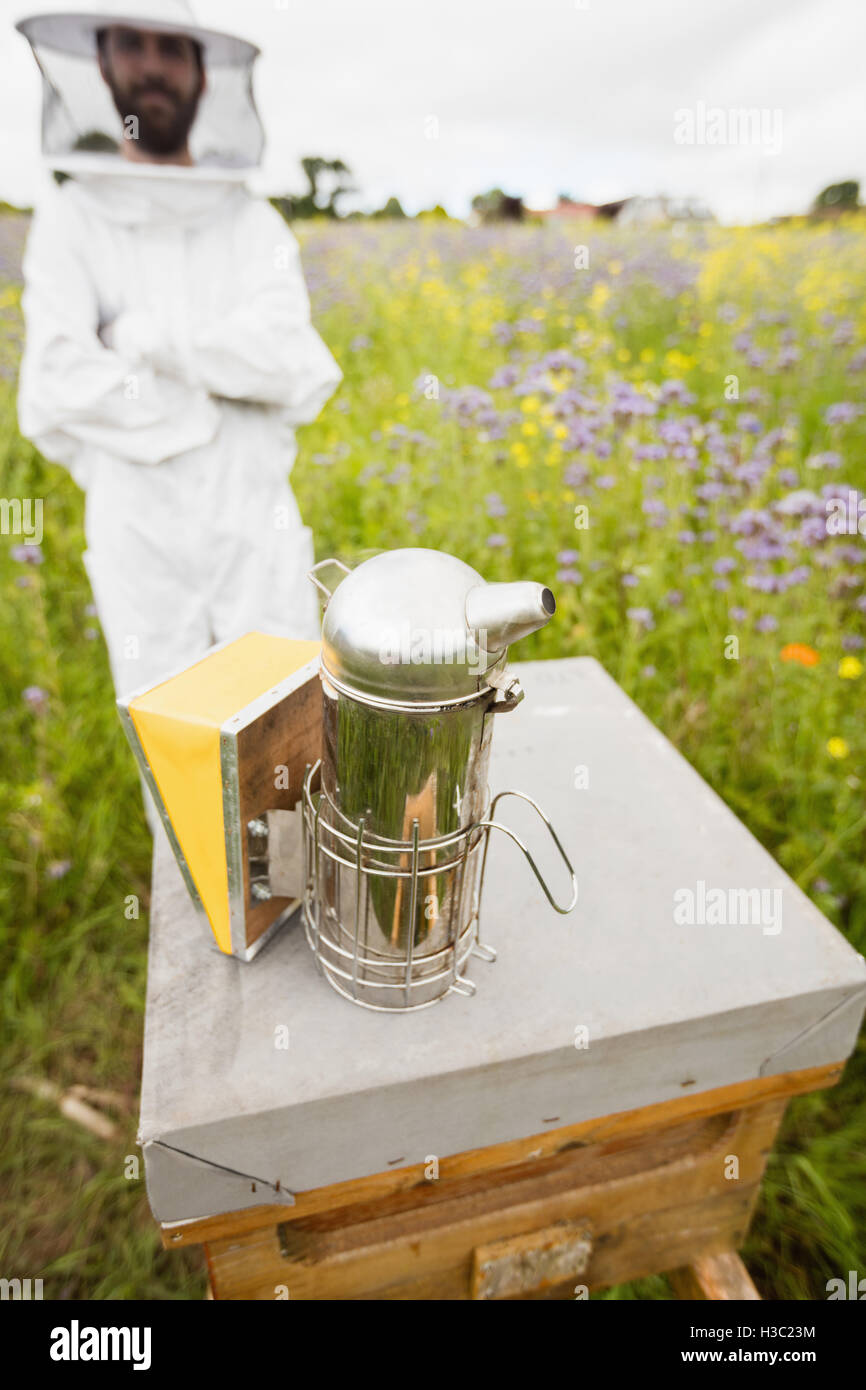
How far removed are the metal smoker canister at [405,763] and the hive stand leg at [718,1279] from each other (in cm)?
98

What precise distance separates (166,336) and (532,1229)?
6.64ft

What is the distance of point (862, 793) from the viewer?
2.39 meters

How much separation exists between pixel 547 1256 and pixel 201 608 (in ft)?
5.56

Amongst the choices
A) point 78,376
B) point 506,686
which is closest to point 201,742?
point 506,686

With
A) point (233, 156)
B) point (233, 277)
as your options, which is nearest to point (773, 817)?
point (233, 277)

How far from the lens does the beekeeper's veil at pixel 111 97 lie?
5.69 feet

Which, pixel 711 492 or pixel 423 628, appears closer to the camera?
pixel 423 628

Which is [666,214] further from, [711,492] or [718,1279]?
A: [718,1279]

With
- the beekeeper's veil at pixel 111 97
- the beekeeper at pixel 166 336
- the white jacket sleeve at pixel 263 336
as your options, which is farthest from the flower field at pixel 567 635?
the beekeeper's veil at pixel 111 97

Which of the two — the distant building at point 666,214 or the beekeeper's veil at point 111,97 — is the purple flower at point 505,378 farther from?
the distant building at point 666,214

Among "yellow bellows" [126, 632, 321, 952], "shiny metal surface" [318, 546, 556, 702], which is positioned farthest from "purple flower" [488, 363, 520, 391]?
"shiny metal surface" [318, 546, 556, 702]

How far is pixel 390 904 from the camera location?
1000 mm

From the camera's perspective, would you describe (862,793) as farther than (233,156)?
Yes
